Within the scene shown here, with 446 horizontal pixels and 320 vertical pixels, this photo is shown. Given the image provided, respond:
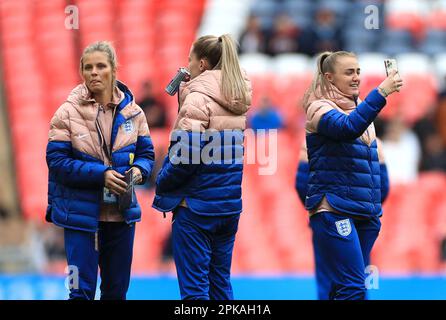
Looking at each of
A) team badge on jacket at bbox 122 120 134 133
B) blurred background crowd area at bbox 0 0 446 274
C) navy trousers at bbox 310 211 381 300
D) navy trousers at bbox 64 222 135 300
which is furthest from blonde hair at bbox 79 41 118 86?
blurred background crowd area at bbox 0 0 446 274

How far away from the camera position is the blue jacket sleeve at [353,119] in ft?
20.4

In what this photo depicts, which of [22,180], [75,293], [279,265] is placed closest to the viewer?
[75,293]

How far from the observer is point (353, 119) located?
20.5 ft

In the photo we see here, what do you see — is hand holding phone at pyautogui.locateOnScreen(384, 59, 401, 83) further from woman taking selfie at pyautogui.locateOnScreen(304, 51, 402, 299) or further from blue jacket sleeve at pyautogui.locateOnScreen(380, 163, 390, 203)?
blue jacket sleeve at pyautogui.locateOnScreen(380, 163, 390, 203)

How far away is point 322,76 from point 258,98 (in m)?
5.96

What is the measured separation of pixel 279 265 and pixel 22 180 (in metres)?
3.19

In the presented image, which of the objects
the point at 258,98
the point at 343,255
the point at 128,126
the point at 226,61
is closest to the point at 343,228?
the point at 343,255

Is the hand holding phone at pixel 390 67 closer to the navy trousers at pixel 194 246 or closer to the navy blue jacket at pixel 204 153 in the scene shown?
the navy blue jacket at pixel 204 153

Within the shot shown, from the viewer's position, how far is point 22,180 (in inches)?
522

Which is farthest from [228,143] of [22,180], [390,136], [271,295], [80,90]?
[22,180]
